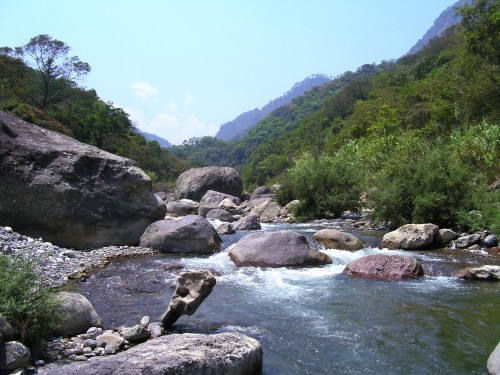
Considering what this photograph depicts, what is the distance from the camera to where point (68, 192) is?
15.4 m

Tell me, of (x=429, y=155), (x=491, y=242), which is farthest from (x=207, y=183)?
(x=491, y=242)

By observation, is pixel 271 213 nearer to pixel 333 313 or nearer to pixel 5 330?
pixel 333 313

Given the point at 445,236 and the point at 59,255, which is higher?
the point at 59,255

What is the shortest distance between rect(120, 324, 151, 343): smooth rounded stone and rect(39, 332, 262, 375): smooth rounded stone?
1.26 metres

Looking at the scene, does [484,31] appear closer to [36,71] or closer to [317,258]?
[317,258]

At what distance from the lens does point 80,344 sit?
6832mm

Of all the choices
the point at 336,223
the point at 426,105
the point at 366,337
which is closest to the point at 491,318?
the point at 366,337

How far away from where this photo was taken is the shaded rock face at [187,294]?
7.84 metres

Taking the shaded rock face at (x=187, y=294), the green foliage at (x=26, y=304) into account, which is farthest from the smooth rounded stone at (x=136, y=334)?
the green foliage at (x=26, y=304)

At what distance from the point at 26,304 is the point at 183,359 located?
259cm

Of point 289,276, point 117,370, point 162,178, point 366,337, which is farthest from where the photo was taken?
point 162,178

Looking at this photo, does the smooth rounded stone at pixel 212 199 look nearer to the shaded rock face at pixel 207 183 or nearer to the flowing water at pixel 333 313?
the shaded rock face at pixel 207 183

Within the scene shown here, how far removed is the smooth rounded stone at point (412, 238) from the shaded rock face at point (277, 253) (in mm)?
3546

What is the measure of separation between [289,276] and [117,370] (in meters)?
7.50
